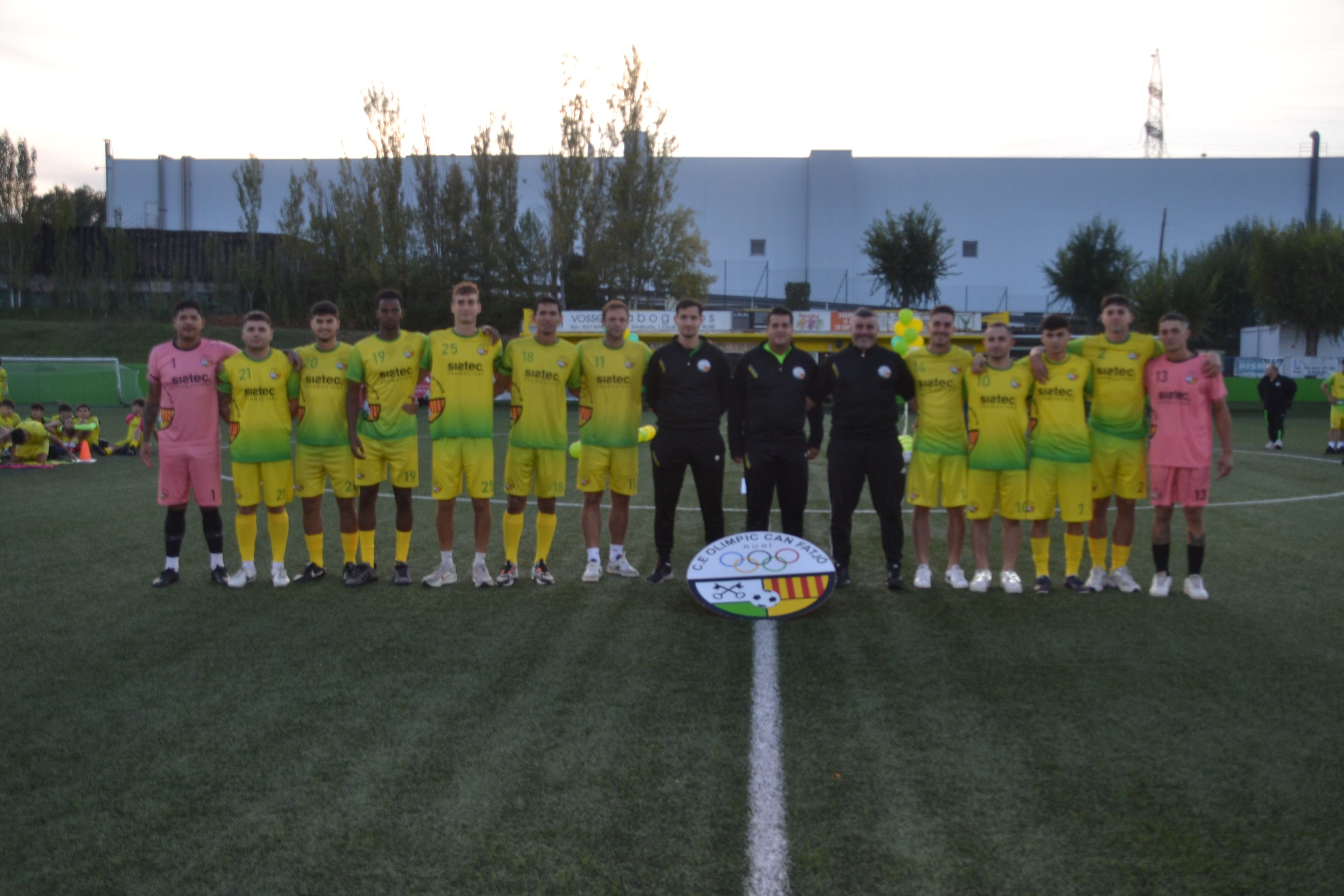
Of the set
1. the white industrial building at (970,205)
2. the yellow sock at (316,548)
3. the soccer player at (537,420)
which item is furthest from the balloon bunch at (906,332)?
the white industrial building at (970,205)

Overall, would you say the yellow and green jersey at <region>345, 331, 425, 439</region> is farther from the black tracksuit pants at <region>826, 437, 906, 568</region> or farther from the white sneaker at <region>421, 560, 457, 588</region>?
→ the black tracksuit pants at <region>826, 437, 906, 568</region>

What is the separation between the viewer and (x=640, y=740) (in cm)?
402

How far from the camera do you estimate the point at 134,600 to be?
6.38 metres

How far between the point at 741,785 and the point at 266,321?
4998mm

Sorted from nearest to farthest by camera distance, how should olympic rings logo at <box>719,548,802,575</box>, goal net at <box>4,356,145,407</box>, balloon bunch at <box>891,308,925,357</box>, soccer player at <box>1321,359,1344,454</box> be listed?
olympic rings logo at <box>719,548,802,575</box> < balloon bunch at <box>891,308,925,357</box> < soccer player at <box>1321,359,1344,454</box> < goal net at <box>4,356,145,407</box>

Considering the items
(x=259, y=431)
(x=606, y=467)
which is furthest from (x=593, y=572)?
(x=259, y=431)

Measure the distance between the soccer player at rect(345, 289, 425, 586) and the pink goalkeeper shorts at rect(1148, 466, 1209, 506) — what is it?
17.1 ft

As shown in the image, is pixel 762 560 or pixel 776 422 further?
pixel 776 422

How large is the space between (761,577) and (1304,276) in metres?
40.3

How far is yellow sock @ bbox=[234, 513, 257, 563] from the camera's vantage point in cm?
693

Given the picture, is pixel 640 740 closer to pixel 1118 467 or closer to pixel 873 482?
pixel 873 482

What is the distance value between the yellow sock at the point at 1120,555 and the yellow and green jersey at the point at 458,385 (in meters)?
4.62

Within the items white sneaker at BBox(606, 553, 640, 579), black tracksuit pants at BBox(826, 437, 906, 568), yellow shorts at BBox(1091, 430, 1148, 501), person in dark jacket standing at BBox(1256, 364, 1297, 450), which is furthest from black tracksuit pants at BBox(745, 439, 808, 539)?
person in dark jacket standing at BBox(1256, 364, 1297, 450)

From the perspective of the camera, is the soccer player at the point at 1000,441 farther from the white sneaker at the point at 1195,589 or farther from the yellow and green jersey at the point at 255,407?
the yellow and green jersey at the point at 255,407
